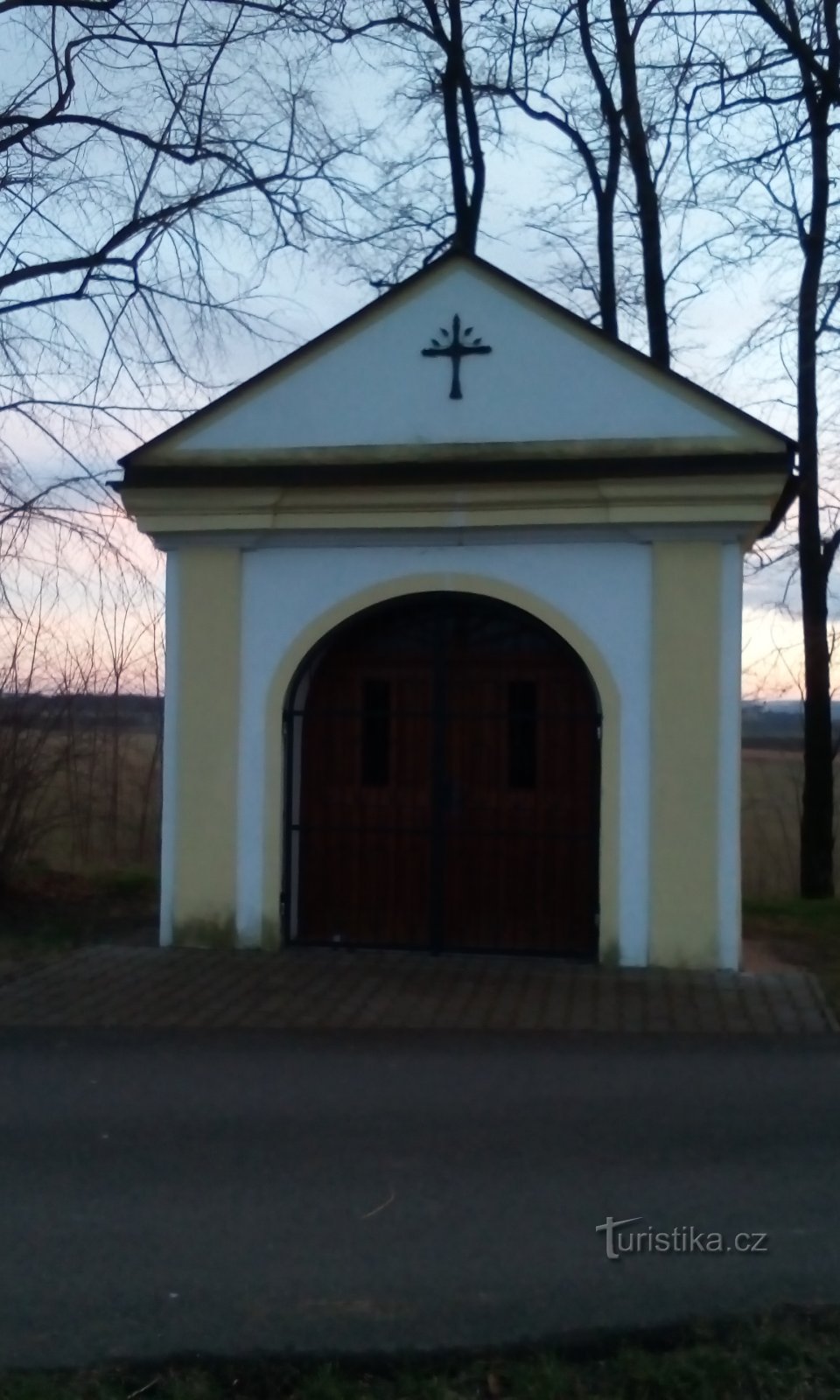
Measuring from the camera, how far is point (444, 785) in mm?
10734

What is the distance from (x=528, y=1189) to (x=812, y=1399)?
1.74 metres

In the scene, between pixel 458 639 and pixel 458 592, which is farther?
pixel 458 639

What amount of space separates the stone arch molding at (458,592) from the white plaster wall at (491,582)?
38mm

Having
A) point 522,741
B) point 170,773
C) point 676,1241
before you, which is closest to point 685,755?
point 522,741

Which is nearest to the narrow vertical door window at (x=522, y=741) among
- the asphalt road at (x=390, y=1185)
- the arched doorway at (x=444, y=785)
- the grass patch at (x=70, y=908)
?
the arched doorway at (x=444, y=785)

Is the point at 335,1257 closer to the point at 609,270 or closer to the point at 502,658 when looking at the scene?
the point at 502,658

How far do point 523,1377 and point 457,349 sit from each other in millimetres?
8024

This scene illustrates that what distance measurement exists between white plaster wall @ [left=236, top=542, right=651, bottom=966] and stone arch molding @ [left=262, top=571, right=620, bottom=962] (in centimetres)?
4

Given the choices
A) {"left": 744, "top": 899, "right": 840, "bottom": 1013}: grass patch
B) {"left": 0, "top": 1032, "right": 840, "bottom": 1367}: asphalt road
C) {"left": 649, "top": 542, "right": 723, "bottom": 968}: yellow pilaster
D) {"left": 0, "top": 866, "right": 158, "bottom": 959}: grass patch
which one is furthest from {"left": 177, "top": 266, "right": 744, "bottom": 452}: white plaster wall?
{"left": 0, "top": 1032, "right": 840, "bottom": 1367}: asphalt road

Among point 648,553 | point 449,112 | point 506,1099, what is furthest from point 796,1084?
point 449,112

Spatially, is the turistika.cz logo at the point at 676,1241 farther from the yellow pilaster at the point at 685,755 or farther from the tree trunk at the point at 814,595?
the tree trunk at the point at 814,595

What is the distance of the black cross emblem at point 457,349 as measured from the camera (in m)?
10.6

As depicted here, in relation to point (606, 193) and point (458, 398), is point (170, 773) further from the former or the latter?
point (606, 193)

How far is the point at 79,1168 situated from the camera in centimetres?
567
